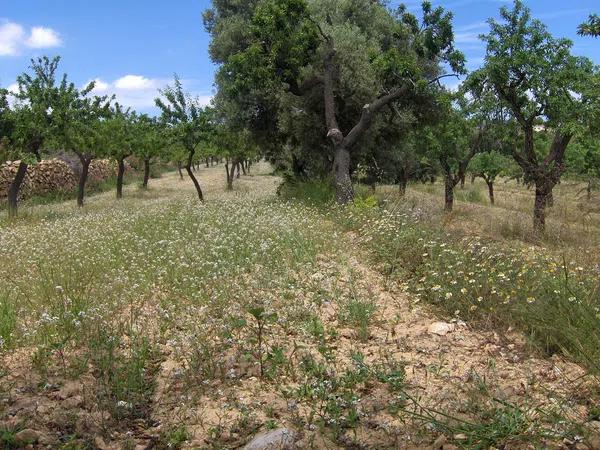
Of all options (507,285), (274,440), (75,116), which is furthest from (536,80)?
(75,116)

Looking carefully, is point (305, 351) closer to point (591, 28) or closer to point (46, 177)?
point (591, 28)

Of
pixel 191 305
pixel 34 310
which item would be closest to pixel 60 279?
pixel 34 310

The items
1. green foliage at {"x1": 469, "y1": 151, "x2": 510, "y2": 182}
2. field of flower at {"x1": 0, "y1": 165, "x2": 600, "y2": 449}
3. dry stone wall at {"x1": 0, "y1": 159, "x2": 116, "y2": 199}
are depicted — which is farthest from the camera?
green foliage at {"x1": 469, "y1": 151, "x2": 510, "y2": 182}

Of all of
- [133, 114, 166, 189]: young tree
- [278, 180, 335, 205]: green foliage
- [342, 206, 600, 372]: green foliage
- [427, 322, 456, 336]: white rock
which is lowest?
[427, 322, 456, 336]: white rock

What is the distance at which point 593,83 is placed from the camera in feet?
49.5

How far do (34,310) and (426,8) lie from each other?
14.4 m

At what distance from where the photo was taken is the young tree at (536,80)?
15.0 m

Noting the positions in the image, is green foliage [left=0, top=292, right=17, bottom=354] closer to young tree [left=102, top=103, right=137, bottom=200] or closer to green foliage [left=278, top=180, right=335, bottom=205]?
green foliage [left=278, top=180, right=335, bottom=205]

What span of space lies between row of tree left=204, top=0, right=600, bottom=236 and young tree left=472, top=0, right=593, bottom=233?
0.03 meters

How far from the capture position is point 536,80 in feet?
49.8

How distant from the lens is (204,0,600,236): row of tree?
15539 millimetres

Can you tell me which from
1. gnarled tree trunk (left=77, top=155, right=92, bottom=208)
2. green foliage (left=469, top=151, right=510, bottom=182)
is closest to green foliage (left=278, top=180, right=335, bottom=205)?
gnarled tree trunk (left=77, top=155, right=92, bottom=208)

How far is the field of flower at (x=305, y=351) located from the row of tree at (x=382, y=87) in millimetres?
6533

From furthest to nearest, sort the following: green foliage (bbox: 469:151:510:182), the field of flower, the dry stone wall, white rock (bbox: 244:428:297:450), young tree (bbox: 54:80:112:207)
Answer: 1. green foliage (bbox: 469:151:510:182)
2. the dry stone wall
3. young tree (bbox: 54:80:112:207)
4. the field of flower
5. white rock (bbox: 244:428:297:450)
